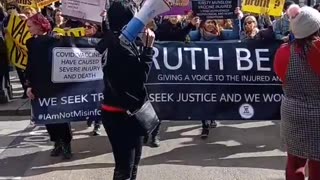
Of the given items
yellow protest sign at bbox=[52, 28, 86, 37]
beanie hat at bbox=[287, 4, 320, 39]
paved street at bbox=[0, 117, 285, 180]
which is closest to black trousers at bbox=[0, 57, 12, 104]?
paved street at bbox=[0, 117, 285, 180]

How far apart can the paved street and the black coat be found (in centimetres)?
174

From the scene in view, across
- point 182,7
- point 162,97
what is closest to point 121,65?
point 162,97

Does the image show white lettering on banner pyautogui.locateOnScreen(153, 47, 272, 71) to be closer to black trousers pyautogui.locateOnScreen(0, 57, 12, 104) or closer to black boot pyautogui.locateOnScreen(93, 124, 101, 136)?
black boot pyautogui.locateOnScreen(93, 124, 101, 136)

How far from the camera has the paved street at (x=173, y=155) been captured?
Answer: 5802 mm

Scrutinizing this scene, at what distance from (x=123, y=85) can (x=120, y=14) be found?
49 cm

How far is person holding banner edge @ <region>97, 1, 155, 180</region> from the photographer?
4.01 meters

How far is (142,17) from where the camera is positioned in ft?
12.5

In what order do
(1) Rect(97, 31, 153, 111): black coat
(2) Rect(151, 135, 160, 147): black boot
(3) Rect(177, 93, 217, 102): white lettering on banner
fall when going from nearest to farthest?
(1) Rect(97, 31, 153, 111): black coat
(3) Rect(177, 93, 217, 102): white lettering on banner
(2) Rect(151, 135, 160, 147): black boot

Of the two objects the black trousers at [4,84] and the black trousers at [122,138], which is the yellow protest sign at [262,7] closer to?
the black trousers at [4,84]

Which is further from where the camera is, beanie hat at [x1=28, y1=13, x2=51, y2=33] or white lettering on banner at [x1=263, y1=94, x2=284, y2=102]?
white lettering on banner at [x1=263, y1=94, x2=284, y2=102]

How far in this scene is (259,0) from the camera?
28.2ft

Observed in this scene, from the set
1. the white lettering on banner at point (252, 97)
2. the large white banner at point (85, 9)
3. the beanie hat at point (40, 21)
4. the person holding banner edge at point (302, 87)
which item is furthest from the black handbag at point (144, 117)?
the large white banner at point (85, 9)

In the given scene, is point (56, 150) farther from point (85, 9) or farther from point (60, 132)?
point (85, 9)

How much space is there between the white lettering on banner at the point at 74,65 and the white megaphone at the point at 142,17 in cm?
258
